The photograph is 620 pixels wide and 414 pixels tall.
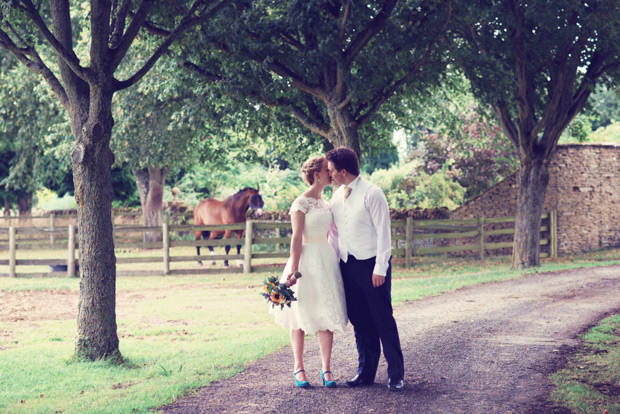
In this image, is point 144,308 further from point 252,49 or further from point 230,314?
point 252,49

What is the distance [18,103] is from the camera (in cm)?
2352

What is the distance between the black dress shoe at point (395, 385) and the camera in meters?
5.60

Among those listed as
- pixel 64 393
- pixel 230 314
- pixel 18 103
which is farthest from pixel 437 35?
pixel 18 103

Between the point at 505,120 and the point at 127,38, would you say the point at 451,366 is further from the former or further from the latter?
the point at 505,120

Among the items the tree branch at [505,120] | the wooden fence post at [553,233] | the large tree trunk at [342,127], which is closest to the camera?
the large tree trunk at [342,127]

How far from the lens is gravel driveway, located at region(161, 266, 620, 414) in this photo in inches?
207

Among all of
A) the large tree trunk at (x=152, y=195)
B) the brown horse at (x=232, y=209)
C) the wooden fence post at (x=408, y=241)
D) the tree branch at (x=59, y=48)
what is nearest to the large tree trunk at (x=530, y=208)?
the wooden fence post at (x=408, y=241)

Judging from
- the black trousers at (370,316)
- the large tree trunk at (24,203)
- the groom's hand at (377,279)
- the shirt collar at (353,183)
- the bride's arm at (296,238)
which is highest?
the large tree trunk at (24,203)

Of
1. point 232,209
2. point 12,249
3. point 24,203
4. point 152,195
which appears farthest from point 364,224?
point 24,203

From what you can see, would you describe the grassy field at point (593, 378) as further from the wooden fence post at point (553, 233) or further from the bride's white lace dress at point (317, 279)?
the wooden fence post at point (553, 233)

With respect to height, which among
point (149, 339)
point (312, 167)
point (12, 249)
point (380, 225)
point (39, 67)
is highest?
point (39, 67)

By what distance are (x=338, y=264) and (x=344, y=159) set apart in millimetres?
917

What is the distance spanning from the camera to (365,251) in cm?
564

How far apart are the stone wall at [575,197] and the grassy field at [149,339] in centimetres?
528
